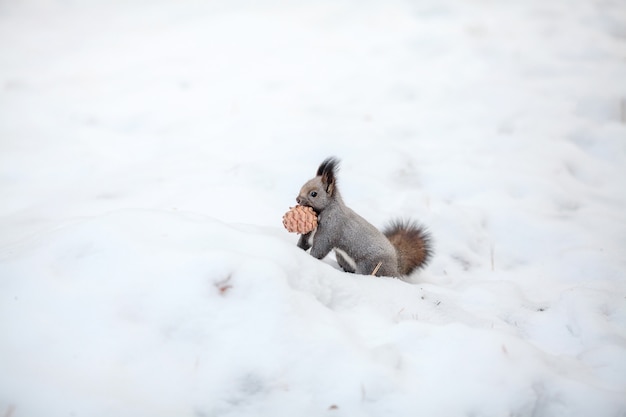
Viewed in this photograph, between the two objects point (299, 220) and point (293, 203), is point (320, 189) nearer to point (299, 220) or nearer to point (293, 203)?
point (299, 220)

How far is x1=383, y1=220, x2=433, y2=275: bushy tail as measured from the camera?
318cm

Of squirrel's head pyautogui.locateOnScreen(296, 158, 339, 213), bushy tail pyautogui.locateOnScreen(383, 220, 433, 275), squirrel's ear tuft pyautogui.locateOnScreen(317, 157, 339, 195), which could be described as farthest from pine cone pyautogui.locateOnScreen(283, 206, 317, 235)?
bushy tail pyautogui.locateOnScreen(383, 220, 433, 275)

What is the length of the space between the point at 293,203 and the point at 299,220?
96cm

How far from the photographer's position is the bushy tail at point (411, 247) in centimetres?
318

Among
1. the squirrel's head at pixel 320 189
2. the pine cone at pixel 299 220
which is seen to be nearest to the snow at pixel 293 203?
the pine cone at pixel 299 220

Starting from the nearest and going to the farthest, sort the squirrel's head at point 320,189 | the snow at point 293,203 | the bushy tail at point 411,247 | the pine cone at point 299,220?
the snow at point 293,203
the pine cone at point 299,220
the squirrel's head at point 320,189
the bushy tail at point 411,247

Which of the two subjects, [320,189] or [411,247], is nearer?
[320,189]

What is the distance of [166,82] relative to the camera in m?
5.83

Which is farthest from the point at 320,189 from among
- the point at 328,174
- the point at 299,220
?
the point at 299,220

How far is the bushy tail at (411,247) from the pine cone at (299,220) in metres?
0.64

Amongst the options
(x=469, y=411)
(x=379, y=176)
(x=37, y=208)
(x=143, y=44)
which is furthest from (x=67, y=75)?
(x=469, y=411)

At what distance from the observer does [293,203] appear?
379cm

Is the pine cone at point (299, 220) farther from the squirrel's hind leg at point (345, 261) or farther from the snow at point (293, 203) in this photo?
the squirrel's hind leg at point (345, 261)

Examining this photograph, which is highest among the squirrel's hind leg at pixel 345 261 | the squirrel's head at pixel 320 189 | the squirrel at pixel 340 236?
the squirrel's head at pixel 320 189
